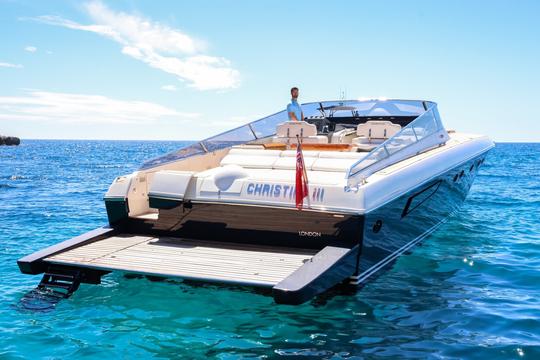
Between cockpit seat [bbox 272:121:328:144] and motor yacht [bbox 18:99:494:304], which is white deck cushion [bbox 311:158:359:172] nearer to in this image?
motor yacht [bbox 18:99:494:304]

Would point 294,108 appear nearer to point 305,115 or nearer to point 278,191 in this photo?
point 305,115

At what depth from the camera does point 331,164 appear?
603 centimetres

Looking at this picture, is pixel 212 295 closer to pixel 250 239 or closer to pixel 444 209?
pixel 250 239

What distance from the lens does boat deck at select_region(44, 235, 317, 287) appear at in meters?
4.44

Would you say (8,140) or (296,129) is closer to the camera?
(296,129)

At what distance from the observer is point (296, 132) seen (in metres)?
7.49

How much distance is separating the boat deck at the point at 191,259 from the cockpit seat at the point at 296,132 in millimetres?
2471

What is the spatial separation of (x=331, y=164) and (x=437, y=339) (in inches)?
90.7

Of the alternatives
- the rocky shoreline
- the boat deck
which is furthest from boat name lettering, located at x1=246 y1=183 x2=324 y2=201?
the rocky shoreline

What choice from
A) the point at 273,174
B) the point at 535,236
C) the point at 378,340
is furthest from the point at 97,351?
the point at 535,236

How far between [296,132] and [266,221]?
2522 mm

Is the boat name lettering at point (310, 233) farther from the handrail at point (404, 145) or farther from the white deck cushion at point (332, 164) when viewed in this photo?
the white deck cushion at point (332, 164)

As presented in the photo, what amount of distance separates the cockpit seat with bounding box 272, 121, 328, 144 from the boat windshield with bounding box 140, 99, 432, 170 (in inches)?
27.2

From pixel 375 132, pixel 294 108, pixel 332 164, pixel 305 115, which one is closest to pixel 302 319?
pixel 332 164
